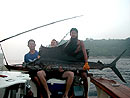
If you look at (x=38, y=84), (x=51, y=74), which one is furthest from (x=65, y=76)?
(x=38, y=84)

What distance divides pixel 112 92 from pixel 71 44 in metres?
1.05

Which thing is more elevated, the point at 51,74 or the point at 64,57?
the point at 64,57

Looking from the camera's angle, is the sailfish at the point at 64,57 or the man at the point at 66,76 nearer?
the man at the point at 66,76

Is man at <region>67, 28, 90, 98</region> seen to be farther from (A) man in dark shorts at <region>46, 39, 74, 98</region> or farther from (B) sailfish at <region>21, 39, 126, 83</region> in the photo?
(A) man in dark shorts at <region>46, 39, 74, 98</region>

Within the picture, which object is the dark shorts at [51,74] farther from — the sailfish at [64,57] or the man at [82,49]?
the man at [82,49]

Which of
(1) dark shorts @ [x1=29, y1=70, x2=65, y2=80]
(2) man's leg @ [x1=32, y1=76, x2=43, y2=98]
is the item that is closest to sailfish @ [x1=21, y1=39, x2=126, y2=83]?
(1) dark shorts @ [x1=29, y1=70, x2=65, y2=80]

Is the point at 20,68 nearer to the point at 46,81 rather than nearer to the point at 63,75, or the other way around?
the point at 46,81

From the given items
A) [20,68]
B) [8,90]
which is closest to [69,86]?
[20,68]

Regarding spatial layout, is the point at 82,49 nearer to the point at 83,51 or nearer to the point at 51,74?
the point at 83,51

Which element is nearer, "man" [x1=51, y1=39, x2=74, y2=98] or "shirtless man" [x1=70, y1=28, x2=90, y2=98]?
"man" [x1=51, y1=39, x2=74, y2=98]

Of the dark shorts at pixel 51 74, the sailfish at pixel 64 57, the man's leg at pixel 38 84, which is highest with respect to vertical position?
the sailfish at pixel 64 57

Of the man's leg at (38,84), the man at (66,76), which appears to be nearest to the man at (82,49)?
the man at (66,76)

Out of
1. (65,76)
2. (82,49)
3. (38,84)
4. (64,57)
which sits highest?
(82,49)

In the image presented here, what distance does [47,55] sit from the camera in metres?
3.01
